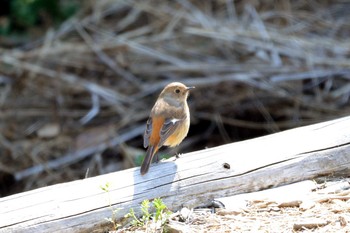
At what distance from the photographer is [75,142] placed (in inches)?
354

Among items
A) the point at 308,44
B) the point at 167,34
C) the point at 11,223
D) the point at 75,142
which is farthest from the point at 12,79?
the point at 11,223

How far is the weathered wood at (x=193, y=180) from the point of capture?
4.65 metres

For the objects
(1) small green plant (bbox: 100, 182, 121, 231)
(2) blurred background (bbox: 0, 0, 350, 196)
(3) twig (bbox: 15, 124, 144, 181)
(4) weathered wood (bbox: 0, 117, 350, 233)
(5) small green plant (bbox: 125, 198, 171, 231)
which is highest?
(2) blurred background (bbox: 0, 0, 350, 196)

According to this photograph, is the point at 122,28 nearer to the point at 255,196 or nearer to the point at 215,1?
the point at 215,1

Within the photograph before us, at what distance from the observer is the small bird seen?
5562 mm

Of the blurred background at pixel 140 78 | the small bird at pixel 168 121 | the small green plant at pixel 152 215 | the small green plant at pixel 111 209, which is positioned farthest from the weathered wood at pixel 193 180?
the blurred background at pixel 140 78

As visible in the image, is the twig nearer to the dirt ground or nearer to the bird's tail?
the bird's tail

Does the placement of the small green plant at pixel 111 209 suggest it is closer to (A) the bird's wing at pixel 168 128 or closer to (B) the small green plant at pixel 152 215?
(B) the small green plant at pixel 152 215

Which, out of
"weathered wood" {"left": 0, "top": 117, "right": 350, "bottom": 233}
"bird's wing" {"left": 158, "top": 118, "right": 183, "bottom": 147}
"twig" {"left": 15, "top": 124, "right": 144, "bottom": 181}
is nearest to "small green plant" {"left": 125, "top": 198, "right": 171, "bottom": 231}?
"weathered wood" {"left": 0, "top": 117, "right": 350, "bottom": 233}

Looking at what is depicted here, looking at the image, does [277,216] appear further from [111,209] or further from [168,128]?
[168,128]

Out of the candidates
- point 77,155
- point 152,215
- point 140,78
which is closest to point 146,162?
point 152,215

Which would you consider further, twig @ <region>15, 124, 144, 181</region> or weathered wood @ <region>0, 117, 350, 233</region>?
twig @ <region>15, 124, 144, 181</region>

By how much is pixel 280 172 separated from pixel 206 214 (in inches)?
26.7

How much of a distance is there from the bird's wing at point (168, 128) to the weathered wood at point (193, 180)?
454mm
